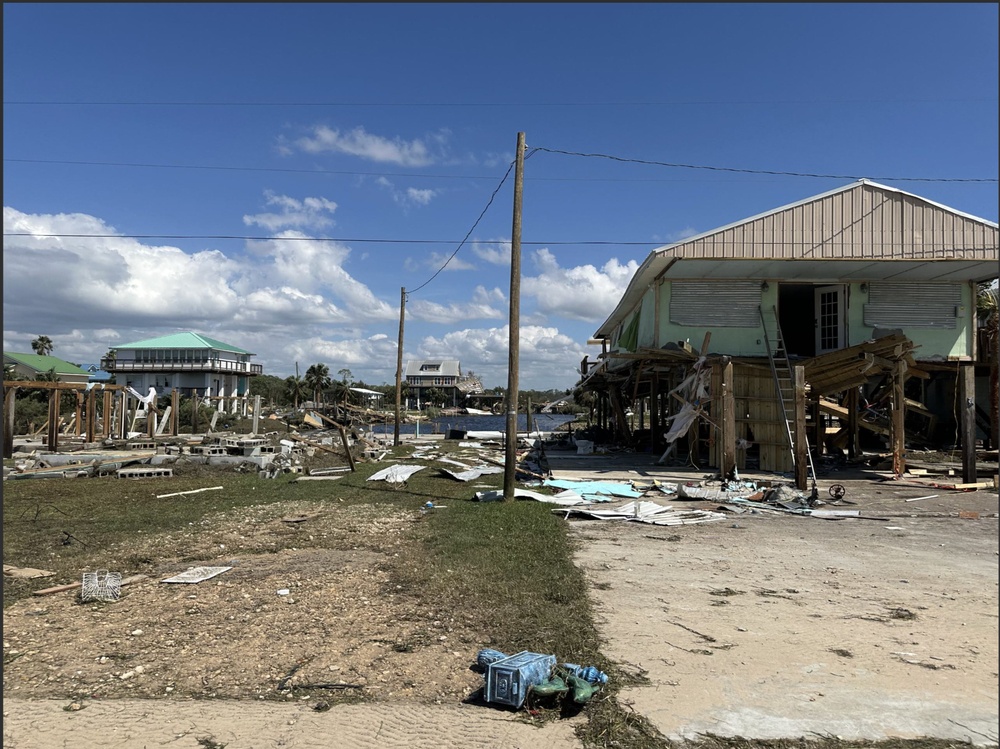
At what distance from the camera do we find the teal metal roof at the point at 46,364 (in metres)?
60.3

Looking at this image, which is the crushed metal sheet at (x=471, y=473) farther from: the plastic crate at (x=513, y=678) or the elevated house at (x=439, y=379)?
the elevated house at (x=439, y=379)

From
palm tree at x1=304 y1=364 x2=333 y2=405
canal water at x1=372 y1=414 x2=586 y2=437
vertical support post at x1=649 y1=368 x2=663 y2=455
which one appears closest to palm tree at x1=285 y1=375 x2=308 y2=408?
palm tree at x1=304 y1=364 x2=333 y2=405

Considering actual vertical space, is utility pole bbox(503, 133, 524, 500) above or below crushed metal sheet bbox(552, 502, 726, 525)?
above

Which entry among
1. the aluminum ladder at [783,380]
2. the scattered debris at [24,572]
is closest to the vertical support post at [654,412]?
the aluminum ladder at [783,380]

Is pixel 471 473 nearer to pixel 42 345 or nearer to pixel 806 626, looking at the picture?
pixel 806 626

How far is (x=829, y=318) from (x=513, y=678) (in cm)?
2001

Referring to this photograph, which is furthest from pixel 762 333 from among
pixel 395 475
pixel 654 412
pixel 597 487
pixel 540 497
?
A: pixel 395 475

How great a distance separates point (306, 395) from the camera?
74.3m

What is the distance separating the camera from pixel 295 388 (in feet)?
233

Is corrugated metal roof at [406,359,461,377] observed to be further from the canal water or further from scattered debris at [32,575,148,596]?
scattered debris at [32,575,148,596]

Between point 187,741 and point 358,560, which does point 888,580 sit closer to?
point 358,560

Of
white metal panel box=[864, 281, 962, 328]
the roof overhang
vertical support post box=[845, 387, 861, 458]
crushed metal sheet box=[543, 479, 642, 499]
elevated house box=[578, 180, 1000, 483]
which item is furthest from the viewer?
white metal panel box=[864, 281, 962, 328]

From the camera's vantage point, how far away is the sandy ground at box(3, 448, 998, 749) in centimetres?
396

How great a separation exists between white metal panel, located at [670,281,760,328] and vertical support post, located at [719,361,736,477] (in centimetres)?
509
